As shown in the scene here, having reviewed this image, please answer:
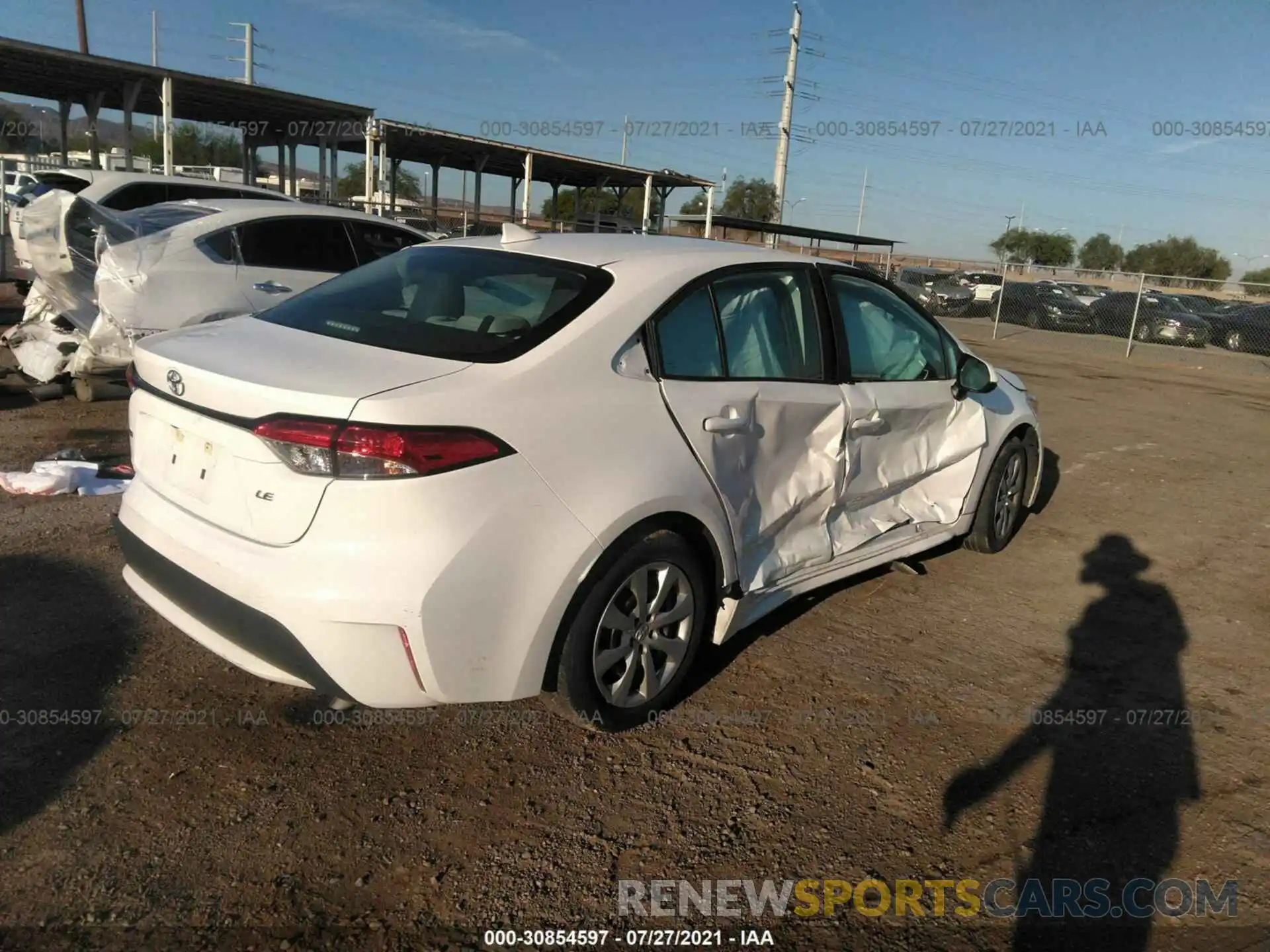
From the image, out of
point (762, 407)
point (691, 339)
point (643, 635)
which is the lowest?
point (643, 635)

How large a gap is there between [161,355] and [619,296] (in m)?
1.51

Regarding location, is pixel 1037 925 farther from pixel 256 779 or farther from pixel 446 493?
pixel 256 779

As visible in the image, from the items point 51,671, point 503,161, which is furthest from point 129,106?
point 51,671

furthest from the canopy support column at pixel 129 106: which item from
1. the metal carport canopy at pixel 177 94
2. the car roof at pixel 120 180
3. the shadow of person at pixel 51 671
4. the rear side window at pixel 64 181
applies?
the shadow of person at pixel 51 671

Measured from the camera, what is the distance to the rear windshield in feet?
9.96

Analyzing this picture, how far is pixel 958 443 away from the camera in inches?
194

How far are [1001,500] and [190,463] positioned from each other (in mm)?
4296

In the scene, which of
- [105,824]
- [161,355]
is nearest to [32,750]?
[105,824]

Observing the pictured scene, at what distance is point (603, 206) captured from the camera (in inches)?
1681

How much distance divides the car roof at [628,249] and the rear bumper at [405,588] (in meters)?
1.15

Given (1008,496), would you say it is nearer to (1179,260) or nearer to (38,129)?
(38,129)

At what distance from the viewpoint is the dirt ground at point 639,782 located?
2.47 metres

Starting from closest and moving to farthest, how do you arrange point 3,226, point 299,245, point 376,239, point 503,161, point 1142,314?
point 299,245, point 376,239, point 3,226, point 1142,314, point 503,161

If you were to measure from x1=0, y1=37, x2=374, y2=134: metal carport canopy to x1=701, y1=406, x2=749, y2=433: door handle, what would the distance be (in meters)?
17.1
